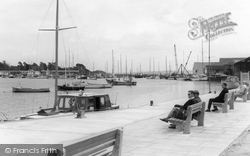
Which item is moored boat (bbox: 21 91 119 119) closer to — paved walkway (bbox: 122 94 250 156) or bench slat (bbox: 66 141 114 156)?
paved walkway (bbox: 122 94 250 156)

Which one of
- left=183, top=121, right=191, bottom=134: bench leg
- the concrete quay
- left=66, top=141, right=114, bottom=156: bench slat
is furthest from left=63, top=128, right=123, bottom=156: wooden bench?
left=183, top=121, right=191, bottom=134: bench leg

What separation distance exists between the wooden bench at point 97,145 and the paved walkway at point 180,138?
6.63 ft

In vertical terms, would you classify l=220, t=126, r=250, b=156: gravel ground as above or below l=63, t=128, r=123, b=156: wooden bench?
below

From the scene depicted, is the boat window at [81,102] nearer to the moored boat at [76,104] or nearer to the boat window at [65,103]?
the moored boat at [76,104]

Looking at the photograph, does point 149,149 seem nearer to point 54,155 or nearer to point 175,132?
point 175,132

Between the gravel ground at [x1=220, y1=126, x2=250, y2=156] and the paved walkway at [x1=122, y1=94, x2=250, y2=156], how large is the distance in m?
0.14

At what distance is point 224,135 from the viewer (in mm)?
8922

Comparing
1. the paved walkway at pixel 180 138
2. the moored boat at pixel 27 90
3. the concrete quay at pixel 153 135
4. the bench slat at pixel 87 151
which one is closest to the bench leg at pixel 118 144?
the bench slat at pixel 87 151

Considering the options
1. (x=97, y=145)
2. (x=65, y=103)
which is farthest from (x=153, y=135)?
(x=65, y=103)

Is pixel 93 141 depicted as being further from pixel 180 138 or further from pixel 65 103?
pixel 65 103

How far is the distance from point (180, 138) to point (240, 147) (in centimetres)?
164

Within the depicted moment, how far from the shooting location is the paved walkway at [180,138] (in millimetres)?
7055

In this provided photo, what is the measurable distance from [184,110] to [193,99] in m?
0.63

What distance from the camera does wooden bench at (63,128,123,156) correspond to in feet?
12.4
